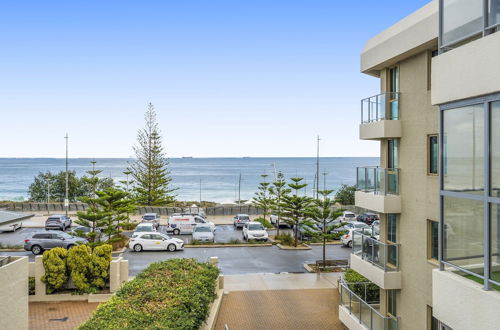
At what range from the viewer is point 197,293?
13.0m

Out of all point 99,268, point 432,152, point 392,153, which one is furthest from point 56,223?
point 432,152

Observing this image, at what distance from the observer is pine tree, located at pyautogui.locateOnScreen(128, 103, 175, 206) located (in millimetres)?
52000

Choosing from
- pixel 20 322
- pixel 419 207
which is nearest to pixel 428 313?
pixel 419 207

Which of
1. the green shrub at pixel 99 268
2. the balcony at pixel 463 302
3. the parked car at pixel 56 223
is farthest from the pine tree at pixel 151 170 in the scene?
the balcony at pixel 463 302

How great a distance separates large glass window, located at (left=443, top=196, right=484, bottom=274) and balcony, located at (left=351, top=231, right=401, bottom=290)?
6431 millimetres

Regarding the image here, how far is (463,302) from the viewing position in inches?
247

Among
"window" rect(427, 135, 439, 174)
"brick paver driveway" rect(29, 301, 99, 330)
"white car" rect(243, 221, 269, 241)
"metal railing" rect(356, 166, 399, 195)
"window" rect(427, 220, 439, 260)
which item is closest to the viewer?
"window" rect(427, 135, 439, 174)

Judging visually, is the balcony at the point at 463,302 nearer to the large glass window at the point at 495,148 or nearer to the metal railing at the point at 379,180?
the large glass window at the point at 495,148

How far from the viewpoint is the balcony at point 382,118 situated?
508 inches

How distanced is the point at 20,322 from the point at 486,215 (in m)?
12.9

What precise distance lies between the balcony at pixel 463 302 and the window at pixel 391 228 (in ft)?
21.8

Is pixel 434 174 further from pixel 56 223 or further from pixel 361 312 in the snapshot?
pixel 56 223

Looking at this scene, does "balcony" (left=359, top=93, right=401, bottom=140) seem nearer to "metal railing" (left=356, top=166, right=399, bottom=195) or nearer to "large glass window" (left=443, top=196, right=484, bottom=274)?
"metal railing" (left=356, top=166, right=399, bottom=195)

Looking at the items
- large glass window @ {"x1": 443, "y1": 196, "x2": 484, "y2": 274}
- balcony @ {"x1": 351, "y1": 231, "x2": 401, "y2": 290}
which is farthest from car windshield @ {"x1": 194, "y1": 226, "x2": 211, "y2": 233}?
large glass window @ {"x1": 443, "y1": 196, "x2": 484, "y2": 274}
